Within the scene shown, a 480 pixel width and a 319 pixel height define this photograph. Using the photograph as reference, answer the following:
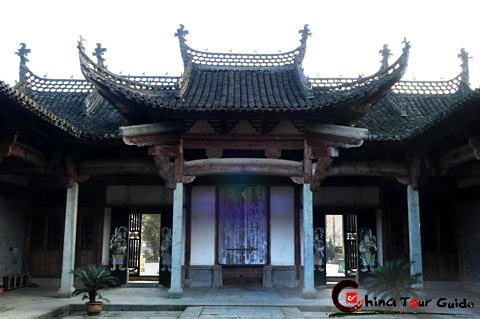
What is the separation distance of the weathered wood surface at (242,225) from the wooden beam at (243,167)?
221cm

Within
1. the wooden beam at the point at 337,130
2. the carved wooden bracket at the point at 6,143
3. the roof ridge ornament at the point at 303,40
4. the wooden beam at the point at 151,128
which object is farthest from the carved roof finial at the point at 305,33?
the carved wooden bracket at the point at 6,143

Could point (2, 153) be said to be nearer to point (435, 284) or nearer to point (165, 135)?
point (165, 135)

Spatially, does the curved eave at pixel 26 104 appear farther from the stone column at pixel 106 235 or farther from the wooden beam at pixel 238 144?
the stone column at pixel 106 235

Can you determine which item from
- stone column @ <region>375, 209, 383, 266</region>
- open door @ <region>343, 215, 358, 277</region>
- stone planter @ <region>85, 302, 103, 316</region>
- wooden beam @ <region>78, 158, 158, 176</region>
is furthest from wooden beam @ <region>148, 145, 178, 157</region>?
open door @ <region>343, 215, 358, 277</region>

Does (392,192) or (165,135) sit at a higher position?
(165,135)

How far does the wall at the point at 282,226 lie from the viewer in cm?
1066

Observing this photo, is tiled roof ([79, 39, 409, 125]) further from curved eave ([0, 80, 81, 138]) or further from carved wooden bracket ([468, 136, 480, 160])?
carved wooden bracket ([468, 136, 480, 160])

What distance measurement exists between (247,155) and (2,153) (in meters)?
4.77

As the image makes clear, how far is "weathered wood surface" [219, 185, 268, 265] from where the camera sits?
10.6 m

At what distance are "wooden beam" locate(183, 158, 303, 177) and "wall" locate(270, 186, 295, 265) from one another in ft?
7.37

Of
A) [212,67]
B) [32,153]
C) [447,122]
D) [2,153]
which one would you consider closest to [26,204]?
[32,153]

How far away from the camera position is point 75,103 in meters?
11.7

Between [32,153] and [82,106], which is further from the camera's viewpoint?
[82,106]

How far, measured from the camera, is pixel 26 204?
11367 mm
